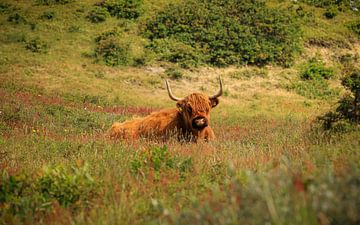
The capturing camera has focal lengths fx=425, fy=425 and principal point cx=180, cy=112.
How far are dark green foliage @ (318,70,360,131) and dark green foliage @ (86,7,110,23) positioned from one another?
29576 millimetres

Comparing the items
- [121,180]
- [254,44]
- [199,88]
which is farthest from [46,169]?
[254,44]

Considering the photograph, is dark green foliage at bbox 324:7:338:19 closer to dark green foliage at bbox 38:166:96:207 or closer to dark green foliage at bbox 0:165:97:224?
dark green foliage at bbox 0:165:97:224

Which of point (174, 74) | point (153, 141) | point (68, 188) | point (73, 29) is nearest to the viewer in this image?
point (68, 188)

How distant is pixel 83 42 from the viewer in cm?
3125

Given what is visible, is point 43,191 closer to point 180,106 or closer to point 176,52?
point 180,106

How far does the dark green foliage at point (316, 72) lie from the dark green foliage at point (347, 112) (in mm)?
22864

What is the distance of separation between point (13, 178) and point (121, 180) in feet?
A: 3.46

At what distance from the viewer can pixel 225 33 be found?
31328mm

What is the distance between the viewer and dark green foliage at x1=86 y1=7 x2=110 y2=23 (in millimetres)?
34000

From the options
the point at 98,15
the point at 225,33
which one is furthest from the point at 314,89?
the point at 98,15

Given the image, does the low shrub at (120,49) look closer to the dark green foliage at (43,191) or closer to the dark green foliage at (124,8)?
the dark green foliage at (124,8)

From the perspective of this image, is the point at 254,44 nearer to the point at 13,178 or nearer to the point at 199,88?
the point at 199,88

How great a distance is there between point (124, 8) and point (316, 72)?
16.3 meters

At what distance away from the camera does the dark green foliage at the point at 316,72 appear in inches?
1128
